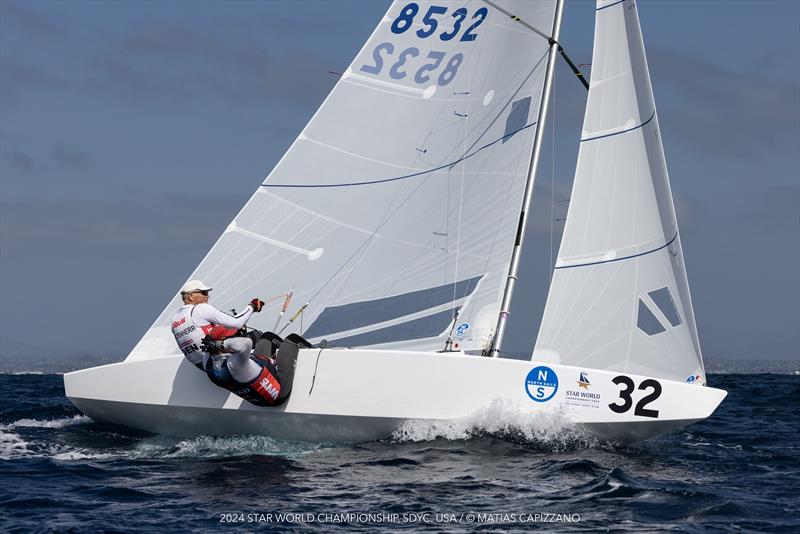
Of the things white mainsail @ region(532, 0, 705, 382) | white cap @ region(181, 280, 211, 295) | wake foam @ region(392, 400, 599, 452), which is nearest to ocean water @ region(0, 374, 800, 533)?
wake foam @ region(392, 400, 599, 452)

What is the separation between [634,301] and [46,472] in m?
5.62

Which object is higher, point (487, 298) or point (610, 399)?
point (487, 298)

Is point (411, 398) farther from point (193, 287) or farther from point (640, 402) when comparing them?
point (193, 287)

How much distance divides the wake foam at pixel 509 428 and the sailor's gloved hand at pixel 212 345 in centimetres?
181

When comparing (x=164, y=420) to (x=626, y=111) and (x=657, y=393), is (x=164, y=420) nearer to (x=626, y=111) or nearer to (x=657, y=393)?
(x=657, y=393)

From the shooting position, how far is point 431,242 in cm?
1049

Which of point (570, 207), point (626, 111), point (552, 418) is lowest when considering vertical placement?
point (552, 418)

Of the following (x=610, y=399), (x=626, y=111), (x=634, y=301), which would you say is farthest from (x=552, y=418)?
(x=626, y=111)

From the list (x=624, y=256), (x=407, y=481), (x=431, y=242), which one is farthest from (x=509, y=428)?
(x=431, y=242)

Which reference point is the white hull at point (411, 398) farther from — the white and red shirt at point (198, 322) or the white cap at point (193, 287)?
the white cap at point (193, 287)

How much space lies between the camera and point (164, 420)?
9.83 metres

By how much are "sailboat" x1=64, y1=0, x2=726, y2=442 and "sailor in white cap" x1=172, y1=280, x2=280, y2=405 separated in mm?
479

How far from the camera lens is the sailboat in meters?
9.45

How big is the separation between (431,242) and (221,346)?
9.06 feet
